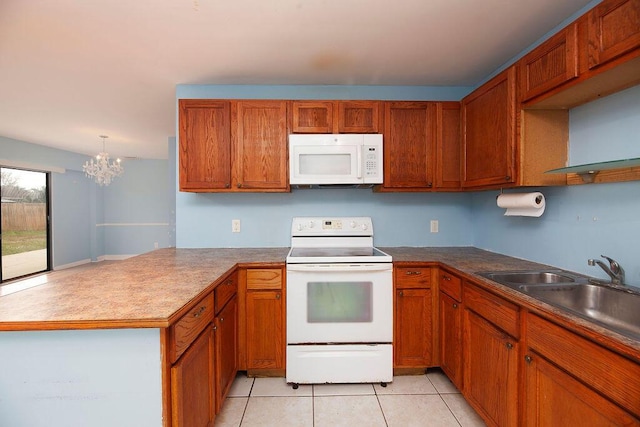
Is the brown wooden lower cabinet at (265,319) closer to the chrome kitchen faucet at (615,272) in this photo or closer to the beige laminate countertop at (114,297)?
the beige laminate countertop at (114,297)

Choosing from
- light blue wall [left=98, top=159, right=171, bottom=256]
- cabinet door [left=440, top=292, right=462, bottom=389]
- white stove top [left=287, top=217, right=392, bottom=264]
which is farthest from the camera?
light blue wall [left=98, top=159, right=171, bottom=256]

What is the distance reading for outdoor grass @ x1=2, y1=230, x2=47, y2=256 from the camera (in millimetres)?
4809

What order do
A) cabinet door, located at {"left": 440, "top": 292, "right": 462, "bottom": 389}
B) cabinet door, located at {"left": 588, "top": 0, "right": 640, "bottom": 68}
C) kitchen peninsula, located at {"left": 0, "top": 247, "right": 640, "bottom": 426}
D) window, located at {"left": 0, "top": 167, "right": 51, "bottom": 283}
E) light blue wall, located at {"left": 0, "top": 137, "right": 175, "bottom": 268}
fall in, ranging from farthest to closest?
light blue wall, located at {"left": 0, "top": 137, "right": 175, "bottom": 268}, window, located at {"left": 0, "top": 167, "right": 51, "bottom": 283}, cabinet door, located at {"left": 440, "top": 292, "right": 462, "bottom": 389}, cabinet door, located at {"left": 588, "top": 0, "right": 640, "bottom": 68}, kitchen peninsula, located at {"left": 0, "top": 247, "right": 640, "bottom": 426}

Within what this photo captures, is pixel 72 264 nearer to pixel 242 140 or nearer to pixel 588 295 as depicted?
pixel 242 140

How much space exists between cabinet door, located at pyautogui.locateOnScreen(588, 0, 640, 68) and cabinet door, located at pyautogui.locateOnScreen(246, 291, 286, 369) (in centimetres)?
212

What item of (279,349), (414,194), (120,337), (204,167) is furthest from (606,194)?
(204,167)

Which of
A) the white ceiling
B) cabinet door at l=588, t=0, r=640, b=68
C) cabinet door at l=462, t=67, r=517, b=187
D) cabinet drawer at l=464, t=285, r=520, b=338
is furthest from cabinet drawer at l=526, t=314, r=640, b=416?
the white ceiling

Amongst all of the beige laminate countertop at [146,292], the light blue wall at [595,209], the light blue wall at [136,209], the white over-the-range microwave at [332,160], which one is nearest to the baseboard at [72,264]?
the light blue wall at [136,209]

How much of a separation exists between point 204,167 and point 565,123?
249 cm

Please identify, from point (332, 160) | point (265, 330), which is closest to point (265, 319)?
point (265, 330)

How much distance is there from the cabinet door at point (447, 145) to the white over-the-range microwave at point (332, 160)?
0.53 m

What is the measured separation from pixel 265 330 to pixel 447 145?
6.75 ft

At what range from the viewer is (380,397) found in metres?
1.97

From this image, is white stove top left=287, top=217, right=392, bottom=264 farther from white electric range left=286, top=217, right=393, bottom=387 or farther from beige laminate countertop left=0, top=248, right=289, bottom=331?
beige laminate countertop left=0, top=248, right=289, bottom=331
